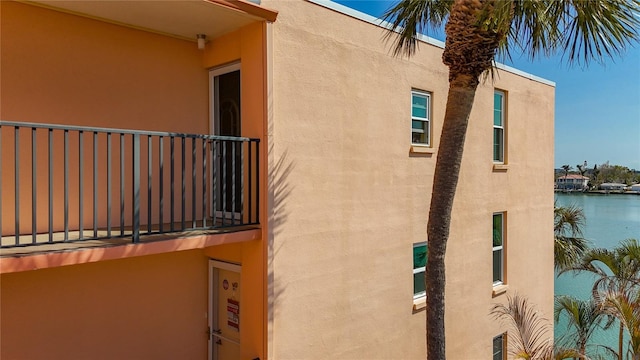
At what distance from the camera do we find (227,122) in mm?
7160

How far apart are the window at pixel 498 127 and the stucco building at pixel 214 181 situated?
2.64m

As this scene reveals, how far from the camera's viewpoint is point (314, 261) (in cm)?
685

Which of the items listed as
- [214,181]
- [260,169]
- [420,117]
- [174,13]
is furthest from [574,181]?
[174,13]

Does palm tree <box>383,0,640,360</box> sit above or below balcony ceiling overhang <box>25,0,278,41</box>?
below

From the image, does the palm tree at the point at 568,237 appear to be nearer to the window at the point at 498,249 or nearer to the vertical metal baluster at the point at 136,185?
the window at the point at 498,249

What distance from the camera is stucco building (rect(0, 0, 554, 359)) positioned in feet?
17.7

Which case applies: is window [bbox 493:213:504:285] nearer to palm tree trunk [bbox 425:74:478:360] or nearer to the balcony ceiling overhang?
palm tree trunk [bbox 425:74:478:360]

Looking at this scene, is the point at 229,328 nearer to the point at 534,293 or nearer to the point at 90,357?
the point at 90,357

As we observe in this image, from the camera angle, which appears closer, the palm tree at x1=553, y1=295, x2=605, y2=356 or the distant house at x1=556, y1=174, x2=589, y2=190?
the palm tree at x1=553, y1=295, x2=605, y2=356

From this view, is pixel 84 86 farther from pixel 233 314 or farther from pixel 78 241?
pixel 233 314

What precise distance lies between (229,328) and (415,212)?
4.46 m

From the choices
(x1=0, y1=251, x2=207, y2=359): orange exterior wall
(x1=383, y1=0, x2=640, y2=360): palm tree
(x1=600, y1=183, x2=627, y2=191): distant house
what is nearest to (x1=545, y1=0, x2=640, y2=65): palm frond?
(x1=383, y1=0, x2=640, y2=360): palm tree

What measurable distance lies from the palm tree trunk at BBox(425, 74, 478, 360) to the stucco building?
180cm

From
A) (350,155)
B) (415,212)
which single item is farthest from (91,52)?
(415,212)
